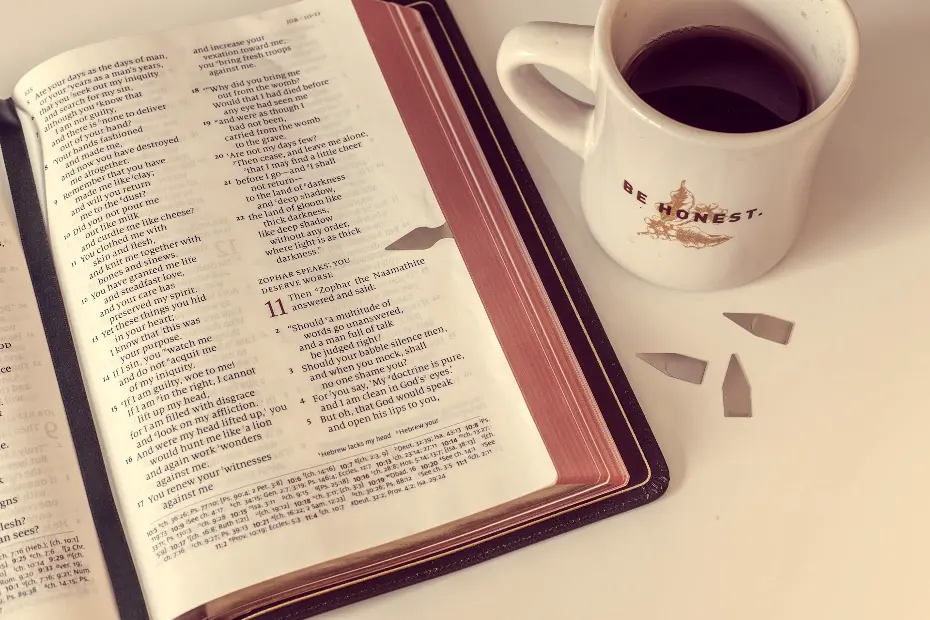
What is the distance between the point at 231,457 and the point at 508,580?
0.15 meters

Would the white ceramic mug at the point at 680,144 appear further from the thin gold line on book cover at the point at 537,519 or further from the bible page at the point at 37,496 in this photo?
the bible page at the point at 37,496

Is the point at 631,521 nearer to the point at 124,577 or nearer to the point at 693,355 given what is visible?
the point at 693,355

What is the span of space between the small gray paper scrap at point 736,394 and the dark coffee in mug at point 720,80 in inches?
5.1

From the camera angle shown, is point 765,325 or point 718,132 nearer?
point 718,132

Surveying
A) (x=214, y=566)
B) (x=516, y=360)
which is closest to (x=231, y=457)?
(x=214, y=566)

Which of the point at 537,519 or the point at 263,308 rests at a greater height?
the point at 263,308

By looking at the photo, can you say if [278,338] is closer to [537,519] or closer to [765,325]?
[537,519]

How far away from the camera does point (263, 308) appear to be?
440mm

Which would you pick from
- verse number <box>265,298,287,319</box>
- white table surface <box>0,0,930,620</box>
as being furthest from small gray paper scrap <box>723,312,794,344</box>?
verse number <box>265,298,287,319</box>

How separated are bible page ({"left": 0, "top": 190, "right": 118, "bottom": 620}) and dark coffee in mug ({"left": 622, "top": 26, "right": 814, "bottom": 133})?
0.34 meters

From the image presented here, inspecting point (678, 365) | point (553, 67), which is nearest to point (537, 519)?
point (678, 365)

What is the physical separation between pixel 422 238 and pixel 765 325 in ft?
0.65

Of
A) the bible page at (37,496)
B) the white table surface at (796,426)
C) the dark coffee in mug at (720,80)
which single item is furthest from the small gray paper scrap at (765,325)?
the bible page at (37,496)

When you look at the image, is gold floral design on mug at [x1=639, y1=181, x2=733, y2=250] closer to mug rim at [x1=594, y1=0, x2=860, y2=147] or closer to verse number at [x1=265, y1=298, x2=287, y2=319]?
mug rim at [x1=594, y1=0, x2=860, y2=147]
